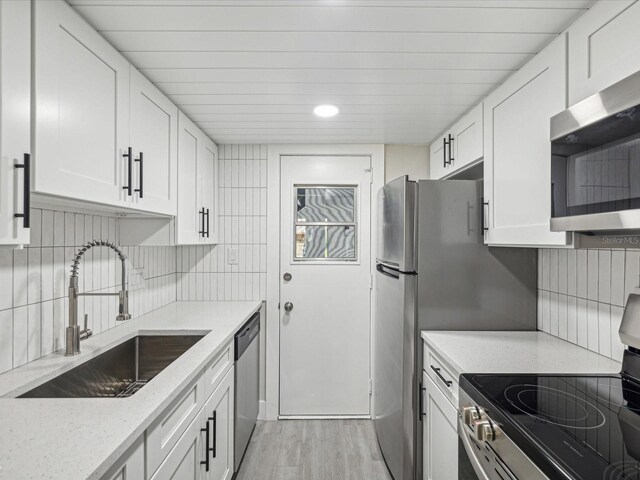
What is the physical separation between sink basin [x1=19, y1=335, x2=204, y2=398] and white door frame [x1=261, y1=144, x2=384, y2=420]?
40.8 inches

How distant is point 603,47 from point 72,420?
1.87 m

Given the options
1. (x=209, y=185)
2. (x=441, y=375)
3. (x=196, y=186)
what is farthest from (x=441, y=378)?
(x=209, y=185)

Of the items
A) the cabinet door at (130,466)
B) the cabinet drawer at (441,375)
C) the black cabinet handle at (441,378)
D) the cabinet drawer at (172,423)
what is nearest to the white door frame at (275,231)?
the cabinet drawer at (441,375)

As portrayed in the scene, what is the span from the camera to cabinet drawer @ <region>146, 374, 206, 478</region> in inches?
44.2

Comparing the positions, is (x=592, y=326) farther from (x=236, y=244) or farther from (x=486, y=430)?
(x=236, y=244)

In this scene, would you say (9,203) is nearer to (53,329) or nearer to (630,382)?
(53,329)

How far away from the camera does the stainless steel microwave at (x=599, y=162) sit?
0.95m

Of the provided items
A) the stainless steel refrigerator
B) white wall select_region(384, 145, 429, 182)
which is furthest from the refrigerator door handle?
white wall select_region(384, 145, 429, 182)

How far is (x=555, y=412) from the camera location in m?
1.09

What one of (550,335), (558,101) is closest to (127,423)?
(558,101)

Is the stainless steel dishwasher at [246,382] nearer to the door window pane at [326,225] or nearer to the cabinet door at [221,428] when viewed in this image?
the cabinet door at [221,428]

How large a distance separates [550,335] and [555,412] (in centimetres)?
95

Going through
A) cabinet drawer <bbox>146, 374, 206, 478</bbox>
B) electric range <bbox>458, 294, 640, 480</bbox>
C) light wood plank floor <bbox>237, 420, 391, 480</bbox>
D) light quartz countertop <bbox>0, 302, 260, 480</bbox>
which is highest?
light quartz countertop <bbox>0, 302, 260, 480</bbox>

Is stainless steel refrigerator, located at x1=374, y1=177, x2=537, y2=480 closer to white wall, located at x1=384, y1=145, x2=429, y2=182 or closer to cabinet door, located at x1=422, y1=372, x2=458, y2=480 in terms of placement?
cabinet door, located at x1=422, y1=372, x2=458, y2=480
